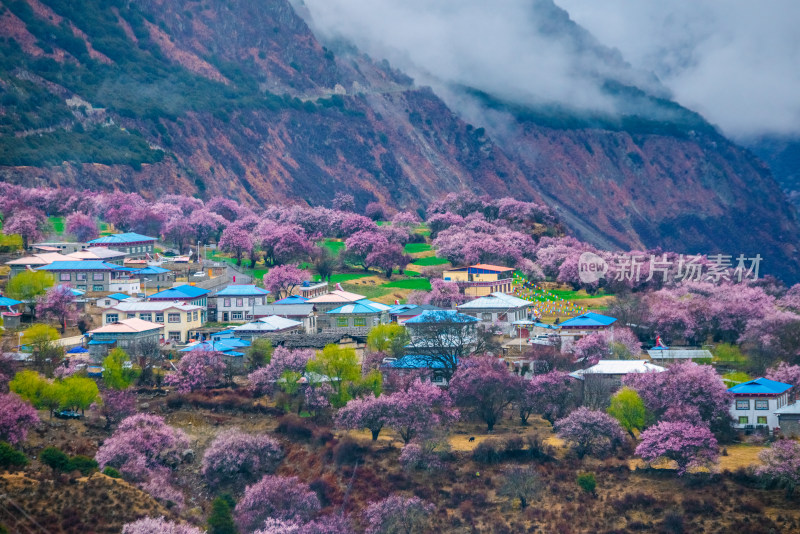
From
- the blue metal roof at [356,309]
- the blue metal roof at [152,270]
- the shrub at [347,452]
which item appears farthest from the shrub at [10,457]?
the blue metal roof at [152,270]

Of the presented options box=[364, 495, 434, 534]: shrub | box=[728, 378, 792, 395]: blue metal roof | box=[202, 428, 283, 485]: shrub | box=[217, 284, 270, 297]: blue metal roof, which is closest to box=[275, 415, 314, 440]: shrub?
box=[202, 428, 283, 485]: shrub

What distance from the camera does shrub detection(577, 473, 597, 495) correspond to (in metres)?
54.0

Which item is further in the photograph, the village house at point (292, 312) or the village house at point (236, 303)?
the village house at point (236, 303)

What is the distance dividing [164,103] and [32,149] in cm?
3635

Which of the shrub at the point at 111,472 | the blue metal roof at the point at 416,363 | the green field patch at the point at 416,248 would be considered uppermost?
the green field patch at the point at 416,248

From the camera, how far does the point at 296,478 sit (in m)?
56.2

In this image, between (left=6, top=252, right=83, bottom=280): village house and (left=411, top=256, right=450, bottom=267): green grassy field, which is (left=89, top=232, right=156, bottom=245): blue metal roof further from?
(left=411, top=256, right=450, bottom=267): green grassy field

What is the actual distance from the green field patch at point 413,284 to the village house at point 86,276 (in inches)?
766

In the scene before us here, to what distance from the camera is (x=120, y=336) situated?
2781 inches

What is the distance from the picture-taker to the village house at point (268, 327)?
7394 cm

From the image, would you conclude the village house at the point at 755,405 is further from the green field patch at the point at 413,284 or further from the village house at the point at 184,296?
the green field patch at the point at 413,284

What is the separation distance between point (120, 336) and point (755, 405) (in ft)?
107

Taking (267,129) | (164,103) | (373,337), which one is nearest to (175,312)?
(373,337)

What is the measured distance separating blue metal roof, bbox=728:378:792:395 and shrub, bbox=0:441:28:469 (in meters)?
31.4
